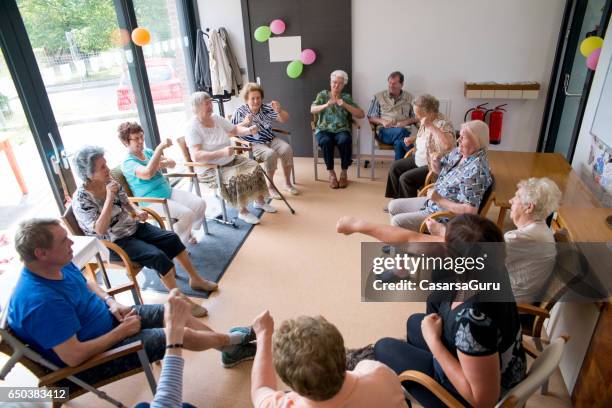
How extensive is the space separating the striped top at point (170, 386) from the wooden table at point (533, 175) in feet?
6.87

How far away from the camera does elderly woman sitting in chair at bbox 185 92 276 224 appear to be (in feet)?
11.5

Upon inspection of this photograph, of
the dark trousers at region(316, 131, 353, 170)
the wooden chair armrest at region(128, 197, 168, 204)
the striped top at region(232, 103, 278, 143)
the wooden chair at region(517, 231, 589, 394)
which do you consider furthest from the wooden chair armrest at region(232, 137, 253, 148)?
the wooden chair at region(517, 231, 589, 394)

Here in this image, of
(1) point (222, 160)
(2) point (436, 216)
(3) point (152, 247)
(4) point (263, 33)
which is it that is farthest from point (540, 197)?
(4) point (263, 33)

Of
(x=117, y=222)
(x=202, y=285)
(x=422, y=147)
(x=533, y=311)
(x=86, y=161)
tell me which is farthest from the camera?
(x=422, y=147)

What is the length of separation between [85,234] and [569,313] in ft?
8.89

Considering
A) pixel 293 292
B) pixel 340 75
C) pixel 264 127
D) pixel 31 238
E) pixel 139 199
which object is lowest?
pixel 293 292

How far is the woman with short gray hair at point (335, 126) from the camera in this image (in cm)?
439

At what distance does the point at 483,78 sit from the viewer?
4348mm

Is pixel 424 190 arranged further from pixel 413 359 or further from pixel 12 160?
pixel 12 160

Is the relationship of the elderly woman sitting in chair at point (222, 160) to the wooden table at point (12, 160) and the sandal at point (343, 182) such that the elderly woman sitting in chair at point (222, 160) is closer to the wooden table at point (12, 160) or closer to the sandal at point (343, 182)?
the sandal at point (343, 182)

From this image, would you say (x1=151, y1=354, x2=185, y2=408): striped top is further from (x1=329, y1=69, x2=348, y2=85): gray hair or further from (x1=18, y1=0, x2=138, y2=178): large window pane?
(x1=329, y1=69, x2=348, y2=85): gray hair

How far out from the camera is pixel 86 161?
2.37 meters

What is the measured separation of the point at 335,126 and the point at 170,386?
3521 millimetres

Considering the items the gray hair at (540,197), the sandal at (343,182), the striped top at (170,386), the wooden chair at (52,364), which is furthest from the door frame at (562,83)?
the wooden chair at (52,364)
